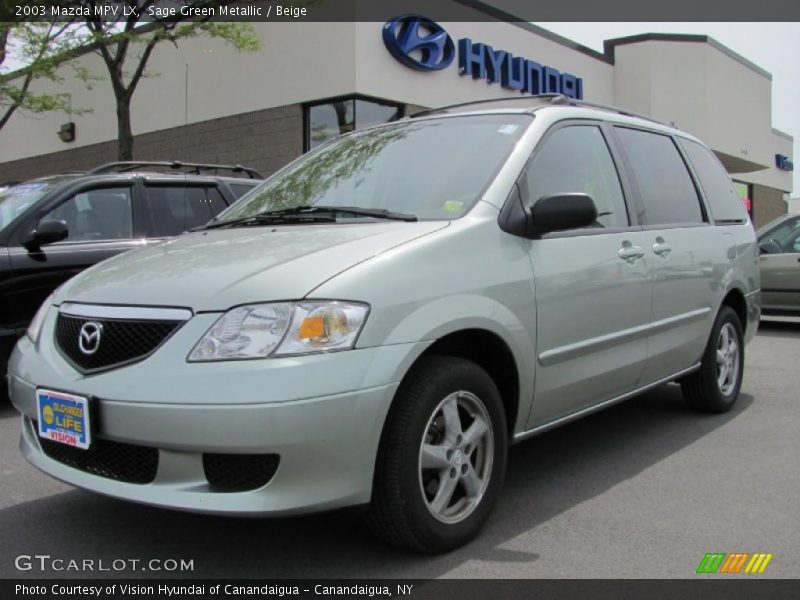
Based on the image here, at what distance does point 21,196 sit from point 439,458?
460cm

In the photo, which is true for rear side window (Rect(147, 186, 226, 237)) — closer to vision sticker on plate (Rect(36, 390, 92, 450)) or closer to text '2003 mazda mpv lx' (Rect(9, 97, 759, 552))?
text '2003 mazda mpv lx' (Rect(9, 97, 759, 552))

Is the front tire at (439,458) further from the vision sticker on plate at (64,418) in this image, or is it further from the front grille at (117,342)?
the vision sticker on plate at (64,418)

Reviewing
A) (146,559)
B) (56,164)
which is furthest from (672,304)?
(56,164)

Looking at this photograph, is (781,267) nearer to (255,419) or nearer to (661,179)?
(661,179)

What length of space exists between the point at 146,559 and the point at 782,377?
18.3 ft

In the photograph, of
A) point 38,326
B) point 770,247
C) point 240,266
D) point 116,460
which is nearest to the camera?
point 116,460

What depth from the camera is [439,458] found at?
2.89m

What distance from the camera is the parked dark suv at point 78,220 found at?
17.8 ft

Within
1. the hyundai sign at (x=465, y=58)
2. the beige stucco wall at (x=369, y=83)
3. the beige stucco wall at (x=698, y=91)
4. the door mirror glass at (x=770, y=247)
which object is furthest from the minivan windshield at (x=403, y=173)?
the beige stucco wall at (x=698, y=91)

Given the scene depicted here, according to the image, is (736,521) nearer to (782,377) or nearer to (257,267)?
(257,267)

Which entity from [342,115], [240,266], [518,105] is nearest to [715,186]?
[518,105]

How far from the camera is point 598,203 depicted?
13.0 feet

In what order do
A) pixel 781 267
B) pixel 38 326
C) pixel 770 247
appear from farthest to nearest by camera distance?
pixel 770 247 → pixel 781 267 → pixel 38 326

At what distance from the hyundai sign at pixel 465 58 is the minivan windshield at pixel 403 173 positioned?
11990 millimetres
